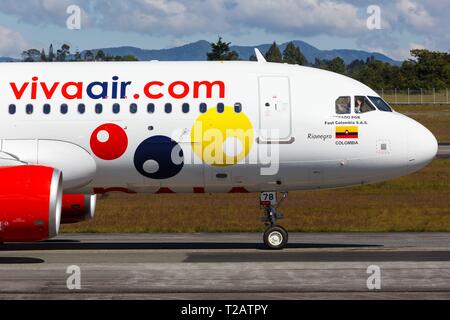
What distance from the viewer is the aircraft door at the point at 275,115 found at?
2362cm

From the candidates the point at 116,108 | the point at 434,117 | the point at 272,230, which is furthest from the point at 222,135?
the point at 434,117

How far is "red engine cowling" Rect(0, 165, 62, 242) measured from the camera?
21141 millimetres

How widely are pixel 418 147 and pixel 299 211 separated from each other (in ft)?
37.9

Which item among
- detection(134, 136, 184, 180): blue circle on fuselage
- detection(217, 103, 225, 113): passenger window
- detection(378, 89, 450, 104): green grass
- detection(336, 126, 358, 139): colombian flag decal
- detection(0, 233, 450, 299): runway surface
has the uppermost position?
detection(378, 89, 450, 104): green grass

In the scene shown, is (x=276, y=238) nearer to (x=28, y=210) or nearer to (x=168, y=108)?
(x=168, y=108)

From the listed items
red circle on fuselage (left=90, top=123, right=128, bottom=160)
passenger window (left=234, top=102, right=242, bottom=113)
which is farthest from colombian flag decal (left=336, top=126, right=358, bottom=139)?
red circle on fuselage (left=90, top=123, right=128, bottom=160)

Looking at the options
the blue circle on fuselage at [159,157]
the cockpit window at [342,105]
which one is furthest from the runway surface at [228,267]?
the cockpit window at [342,105]

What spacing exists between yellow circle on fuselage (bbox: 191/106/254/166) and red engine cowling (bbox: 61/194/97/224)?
406 cm

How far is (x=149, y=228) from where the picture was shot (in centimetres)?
3097

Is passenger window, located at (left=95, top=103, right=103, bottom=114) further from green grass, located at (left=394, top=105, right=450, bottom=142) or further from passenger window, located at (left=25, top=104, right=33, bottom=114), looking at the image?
green grass, located at (left=394, top=105, right=450, bottom=142)

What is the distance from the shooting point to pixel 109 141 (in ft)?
77.8

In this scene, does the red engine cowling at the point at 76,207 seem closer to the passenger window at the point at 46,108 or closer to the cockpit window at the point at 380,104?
the passenger window at the point at 46,108

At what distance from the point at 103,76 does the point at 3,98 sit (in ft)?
8.03
